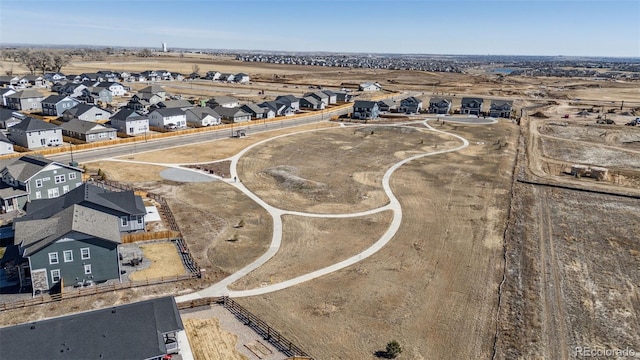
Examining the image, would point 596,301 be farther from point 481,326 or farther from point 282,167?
point 282,167

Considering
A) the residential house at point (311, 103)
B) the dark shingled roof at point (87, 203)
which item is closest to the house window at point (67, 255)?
the dark shingled roof at point (87, 203)

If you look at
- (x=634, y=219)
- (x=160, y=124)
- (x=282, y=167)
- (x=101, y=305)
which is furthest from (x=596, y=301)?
(x=160, y=124)

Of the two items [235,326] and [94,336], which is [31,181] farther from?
[235,326]

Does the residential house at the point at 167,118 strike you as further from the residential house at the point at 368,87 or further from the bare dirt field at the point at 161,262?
the residential house at the point at 368,87

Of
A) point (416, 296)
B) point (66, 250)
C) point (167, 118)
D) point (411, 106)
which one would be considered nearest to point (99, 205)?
point (66, 250)

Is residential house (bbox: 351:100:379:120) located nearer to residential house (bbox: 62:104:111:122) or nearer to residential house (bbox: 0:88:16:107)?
residential house (bbox: 62:104:111:122)
